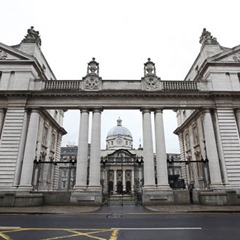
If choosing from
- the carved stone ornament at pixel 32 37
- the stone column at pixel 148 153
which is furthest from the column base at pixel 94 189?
the carved stone ornament at pixel 32 37

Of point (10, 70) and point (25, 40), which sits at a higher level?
point (25, 40)

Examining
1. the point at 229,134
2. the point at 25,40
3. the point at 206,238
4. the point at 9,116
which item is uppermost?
the point at 25,40

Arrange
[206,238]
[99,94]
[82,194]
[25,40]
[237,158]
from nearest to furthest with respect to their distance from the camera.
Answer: [206,238]
[82,194]
[237,158]
[99,94]
[25,40]

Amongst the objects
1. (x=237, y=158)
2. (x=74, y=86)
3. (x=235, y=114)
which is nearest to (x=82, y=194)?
(x=74, y=86)

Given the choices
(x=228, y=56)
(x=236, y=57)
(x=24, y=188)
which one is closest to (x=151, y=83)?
(x=228, y=56)

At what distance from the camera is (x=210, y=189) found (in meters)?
20.9

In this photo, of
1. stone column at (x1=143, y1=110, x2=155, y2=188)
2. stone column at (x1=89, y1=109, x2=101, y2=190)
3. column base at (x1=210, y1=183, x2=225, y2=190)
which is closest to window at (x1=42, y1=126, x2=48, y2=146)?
stone column at (x1=89, y1=109, x2=101, y2=190)

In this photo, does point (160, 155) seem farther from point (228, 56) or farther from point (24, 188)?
point (228, 56)

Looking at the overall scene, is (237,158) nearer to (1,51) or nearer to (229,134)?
(229,134)

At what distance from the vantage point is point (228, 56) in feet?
85.7

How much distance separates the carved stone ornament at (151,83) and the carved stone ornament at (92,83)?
18.1ft

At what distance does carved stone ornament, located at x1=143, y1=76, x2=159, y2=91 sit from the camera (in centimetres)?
2408

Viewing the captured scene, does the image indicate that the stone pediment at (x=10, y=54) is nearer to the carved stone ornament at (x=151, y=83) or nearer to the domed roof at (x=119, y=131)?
the carved stone ornament at (x=151, y=83)

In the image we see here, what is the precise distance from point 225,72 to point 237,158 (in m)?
10.8
